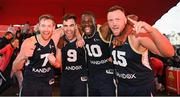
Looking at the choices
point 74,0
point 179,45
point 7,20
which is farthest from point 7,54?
point 179,45

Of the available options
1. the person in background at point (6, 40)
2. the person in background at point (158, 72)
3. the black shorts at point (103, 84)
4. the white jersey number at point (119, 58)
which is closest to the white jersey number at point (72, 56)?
the black shorts at point (103, 84)

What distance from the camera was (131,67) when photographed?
4.07 metres

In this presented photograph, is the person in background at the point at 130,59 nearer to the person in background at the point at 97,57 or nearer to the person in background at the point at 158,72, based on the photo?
the person in background at the point at 97,57

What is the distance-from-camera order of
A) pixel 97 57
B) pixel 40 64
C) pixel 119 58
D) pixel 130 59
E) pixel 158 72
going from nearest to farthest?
pixel 130 59 → pixel 119 58 → pixel 40 64 → pixel 97 57 → pixel 158 72

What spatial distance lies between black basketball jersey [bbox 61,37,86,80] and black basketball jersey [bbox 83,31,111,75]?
0.17 meters

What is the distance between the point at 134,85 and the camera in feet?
13.6

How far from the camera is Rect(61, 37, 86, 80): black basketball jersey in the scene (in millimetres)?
5355

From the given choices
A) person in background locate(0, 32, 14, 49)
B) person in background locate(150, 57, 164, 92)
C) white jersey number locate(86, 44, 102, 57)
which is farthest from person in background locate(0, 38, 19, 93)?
person in background locate(150, 57, 164, 92)

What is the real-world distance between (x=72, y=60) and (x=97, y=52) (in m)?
0.48

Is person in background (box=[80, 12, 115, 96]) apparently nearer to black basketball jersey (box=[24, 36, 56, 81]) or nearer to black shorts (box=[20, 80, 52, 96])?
black basketball jersey (box=[24, 36, 56, 81])

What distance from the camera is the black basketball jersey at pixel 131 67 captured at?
4000 millimetres

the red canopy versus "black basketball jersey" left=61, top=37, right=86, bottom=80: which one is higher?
the red canopy

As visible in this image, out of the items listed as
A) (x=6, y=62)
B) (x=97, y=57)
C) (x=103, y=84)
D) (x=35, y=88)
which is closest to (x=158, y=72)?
(x=103, y=84)

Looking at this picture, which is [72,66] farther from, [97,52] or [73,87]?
[97,52]
